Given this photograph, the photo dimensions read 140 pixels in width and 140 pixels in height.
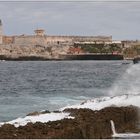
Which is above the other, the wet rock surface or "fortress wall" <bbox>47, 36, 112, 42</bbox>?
A: "fortress wall" <bbox>47, 36, 112, 42</bbox>

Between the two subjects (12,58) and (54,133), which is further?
(12,58)

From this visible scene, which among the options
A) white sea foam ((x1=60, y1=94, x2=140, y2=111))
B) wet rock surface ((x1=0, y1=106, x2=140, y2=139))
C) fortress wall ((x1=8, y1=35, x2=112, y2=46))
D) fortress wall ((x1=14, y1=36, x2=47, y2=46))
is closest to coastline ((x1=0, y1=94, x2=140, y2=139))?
wet rock surface ((x1=0, y1=106, x2=140, y2=139))

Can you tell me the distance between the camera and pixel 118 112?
50.5ft

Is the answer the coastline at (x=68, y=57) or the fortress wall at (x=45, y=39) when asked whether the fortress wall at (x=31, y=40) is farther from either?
the coastline at (x=68, y=57)

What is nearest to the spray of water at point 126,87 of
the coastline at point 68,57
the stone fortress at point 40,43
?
the coastline at point 68,57

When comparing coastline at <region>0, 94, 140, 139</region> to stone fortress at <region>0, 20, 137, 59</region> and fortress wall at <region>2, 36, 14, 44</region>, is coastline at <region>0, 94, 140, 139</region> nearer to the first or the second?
stone fortress at <region>0, 20, 137, 59</region>

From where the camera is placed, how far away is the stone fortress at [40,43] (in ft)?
546

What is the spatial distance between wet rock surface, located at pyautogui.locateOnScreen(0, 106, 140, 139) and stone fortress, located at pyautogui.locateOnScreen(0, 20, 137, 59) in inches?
5846

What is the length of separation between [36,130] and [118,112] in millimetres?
3675

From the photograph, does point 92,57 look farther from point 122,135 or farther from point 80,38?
point 122,135

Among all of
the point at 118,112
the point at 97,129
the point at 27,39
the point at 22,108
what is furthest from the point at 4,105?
the point at 27,39

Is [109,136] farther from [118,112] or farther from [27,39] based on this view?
[27,39]

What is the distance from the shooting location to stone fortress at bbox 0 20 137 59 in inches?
6555

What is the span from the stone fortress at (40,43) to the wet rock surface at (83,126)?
487 ft
